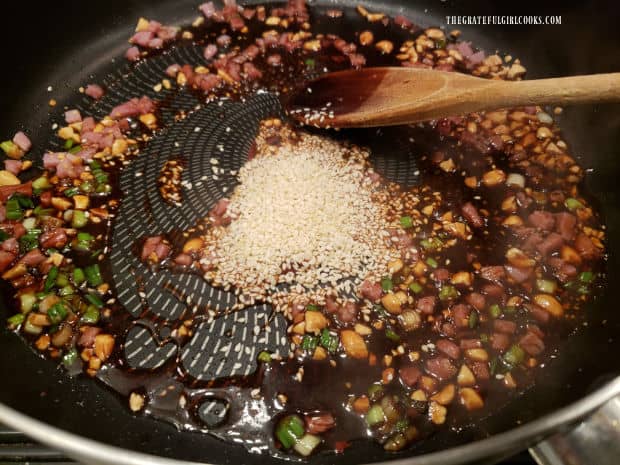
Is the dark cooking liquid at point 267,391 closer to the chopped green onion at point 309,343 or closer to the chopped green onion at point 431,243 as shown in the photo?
the chopped green onion at point 309,343

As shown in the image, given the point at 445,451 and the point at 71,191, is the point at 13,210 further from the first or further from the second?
the point at 445,451

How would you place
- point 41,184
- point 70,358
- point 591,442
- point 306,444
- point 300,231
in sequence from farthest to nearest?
1. point 41,184
2. point 300,231
3. point 70,358
4. point 306,444
5. point 591,442

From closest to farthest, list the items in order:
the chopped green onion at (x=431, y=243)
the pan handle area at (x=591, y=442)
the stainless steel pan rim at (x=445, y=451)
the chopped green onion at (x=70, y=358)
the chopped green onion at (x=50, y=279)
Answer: the stainless steel pan rim at (x=445, y=451)
the pan handle area at (x=591, y=442)
the chopped green onion at (x=70, y=358)
the chopped green onion at (x=50, y=279)
the chopped green onion at (x=431, y=243)

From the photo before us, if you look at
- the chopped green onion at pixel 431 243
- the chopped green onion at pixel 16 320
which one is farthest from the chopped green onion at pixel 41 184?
the chopped green onion at pixel 431 243

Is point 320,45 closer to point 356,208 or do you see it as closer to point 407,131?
point 407,131

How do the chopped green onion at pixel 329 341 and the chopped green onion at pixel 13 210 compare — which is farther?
the chopped green onion at pixel 13 210

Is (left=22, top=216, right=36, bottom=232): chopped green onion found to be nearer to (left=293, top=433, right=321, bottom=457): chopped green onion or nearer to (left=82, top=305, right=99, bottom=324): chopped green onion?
(left=82, top=305, right=99, bottom=324): chopped green onion

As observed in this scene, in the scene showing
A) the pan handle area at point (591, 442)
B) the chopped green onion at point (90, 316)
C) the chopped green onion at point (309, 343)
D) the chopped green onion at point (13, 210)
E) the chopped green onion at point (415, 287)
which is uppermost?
the chopped green onion at point (13, 210)

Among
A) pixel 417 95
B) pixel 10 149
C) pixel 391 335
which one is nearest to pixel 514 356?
pixel 391 335
